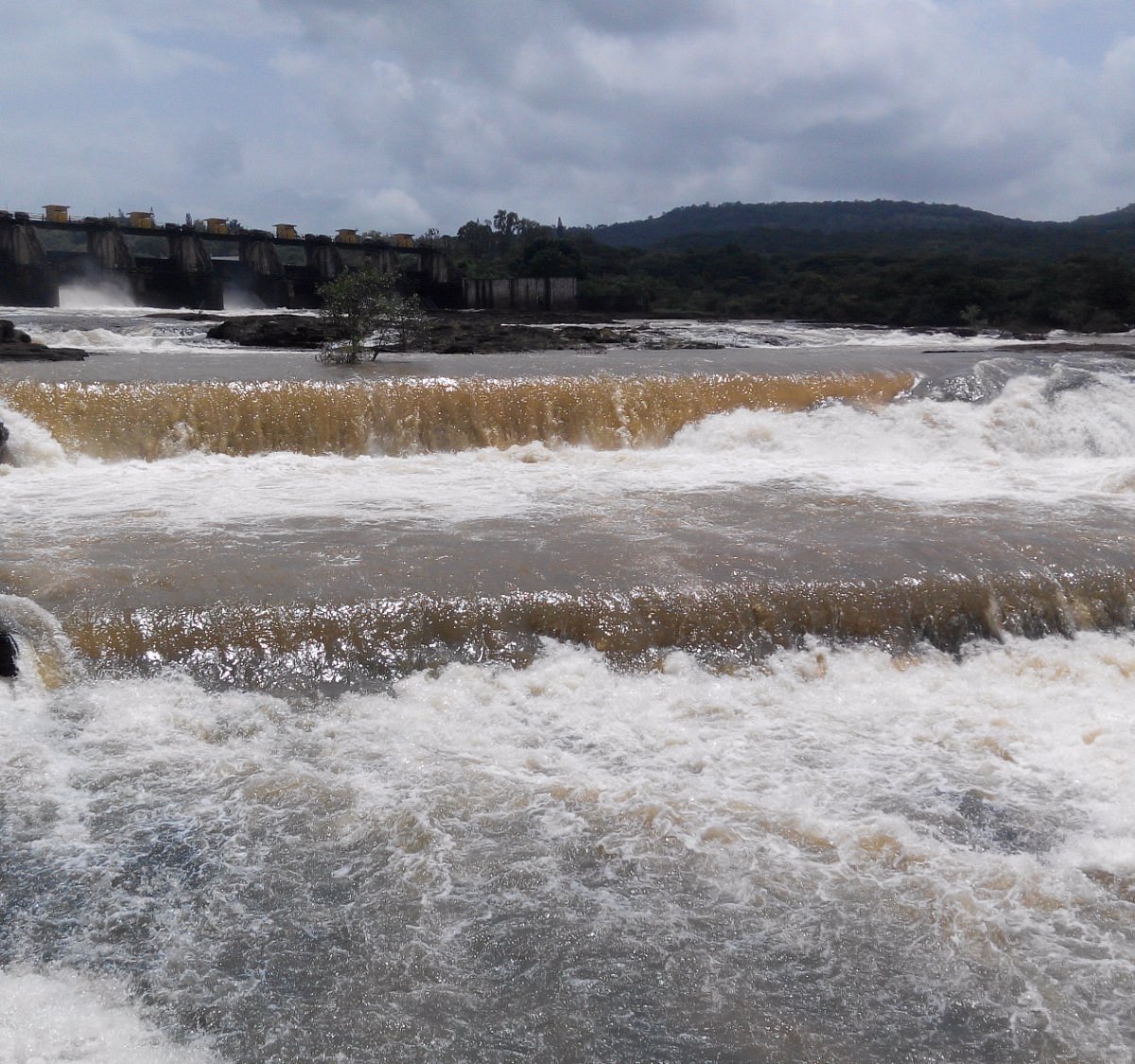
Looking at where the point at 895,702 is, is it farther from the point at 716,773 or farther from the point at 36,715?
the point at 36,715

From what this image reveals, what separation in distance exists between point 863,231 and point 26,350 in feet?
379

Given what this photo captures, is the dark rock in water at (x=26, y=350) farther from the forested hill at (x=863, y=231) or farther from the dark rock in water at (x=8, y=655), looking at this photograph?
the forested hill at (x=863, y=231)

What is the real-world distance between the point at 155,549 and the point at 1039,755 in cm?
485

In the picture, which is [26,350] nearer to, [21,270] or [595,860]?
[595,860]

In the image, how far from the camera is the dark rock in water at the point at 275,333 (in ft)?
58.6

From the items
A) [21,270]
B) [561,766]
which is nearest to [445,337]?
[561,766]

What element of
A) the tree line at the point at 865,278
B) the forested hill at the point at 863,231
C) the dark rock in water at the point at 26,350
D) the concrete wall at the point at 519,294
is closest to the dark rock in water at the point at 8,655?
the dark rock in water at the point at 26,350

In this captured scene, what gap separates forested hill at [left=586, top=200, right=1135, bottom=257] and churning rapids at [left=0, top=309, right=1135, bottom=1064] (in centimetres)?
5622

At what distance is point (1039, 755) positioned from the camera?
475cm

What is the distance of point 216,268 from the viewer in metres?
35.6

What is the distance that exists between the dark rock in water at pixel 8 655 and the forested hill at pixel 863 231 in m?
58.7

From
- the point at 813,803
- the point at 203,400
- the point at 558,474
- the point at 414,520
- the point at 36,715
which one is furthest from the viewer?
the point at 203,400

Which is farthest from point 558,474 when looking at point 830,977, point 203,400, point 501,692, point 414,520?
point 830,977

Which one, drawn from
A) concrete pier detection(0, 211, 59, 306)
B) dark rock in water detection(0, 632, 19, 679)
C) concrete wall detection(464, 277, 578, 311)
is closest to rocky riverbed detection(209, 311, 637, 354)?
dark rock in water detection(0, 632, 19, 679)
